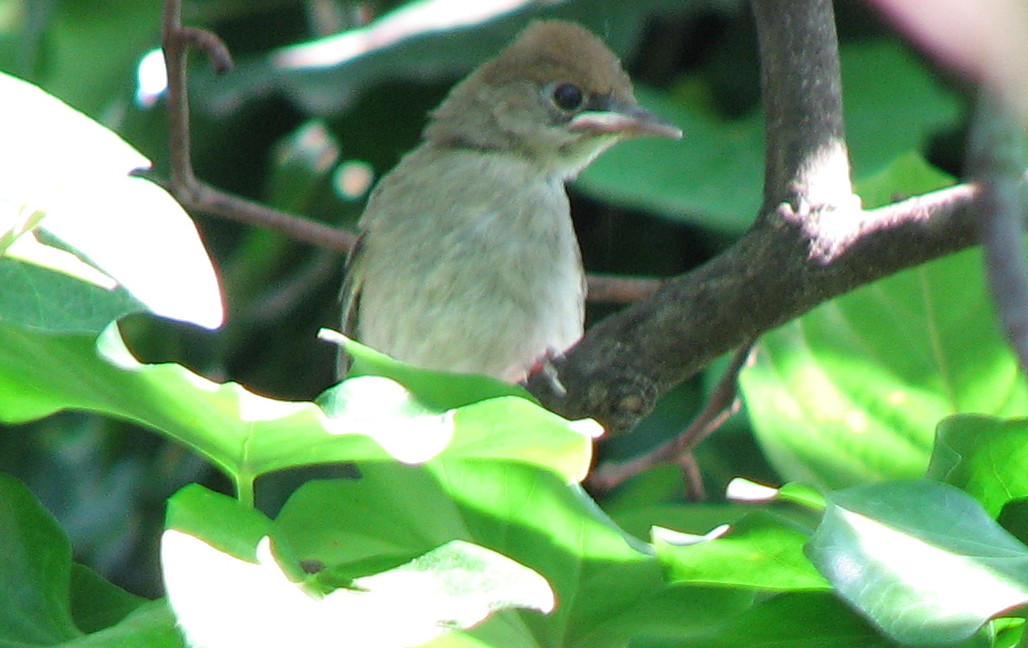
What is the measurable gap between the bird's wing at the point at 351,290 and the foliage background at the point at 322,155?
11.3 inches

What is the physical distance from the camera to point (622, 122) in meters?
3.36

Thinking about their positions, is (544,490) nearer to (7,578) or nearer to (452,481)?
(452,481)

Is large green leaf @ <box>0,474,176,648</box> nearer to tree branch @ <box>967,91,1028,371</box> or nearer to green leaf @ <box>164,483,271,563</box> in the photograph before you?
green leaf @ <box>164,483,271,563</box>

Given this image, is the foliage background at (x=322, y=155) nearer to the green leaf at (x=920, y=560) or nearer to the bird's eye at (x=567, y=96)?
the bird's eye at (x=567, y=96)

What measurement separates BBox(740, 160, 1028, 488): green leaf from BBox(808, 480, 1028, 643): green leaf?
644mm

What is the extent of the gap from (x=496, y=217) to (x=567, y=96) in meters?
0.51

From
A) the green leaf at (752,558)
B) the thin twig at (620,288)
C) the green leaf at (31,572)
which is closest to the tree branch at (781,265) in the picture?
the green leaf at (752,558)

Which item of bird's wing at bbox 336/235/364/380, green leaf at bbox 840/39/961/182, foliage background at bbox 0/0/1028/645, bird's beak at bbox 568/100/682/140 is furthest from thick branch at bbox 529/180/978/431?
green leaf at bbox 840/39/961/182

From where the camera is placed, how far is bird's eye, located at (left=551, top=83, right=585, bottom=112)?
3.60m

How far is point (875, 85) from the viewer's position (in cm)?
362

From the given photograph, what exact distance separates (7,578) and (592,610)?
0.51 metres

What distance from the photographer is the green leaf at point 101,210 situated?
3.45 feet

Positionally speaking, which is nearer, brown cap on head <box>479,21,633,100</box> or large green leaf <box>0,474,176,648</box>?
large green leaf <box>0,474,176,648</box>

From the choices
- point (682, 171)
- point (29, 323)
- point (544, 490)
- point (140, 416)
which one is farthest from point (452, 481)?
point (682, 171)
